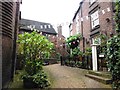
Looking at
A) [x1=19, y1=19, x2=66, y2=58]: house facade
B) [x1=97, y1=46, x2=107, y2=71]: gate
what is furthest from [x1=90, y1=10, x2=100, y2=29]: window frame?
[x1=19, y1=19, x2=66, y2=58]: house facade

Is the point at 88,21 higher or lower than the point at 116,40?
higher

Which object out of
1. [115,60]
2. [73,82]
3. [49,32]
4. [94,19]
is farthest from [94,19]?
[49,32]

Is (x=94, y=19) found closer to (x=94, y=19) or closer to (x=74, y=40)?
(x=94, y=19)

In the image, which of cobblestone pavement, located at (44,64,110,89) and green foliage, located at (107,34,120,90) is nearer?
green foliage, located at (107,34,120,90)

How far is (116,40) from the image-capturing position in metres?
6.22

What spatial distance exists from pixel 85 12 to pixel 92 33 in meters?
3.77

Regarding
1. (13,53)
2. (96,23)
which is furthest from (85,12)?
(13,53)

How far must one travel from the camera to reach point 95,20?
15.4 m

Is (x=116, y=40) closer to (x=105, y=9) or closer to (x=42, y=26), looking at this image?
(x=105, y=9)

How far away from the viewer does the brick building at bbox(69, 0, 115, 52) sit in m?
12.7

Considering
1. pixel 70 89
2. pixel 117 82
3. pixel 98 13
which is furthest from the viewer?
pixel 98 13

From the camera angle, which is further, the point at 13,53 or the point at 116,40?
the point at 13,53

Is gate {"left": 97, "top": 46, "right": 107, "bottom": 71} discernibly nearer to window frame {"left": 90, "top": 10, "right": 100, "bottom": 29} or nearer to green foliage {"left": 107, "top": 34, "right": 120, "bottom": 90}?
green foliage {"left": 107, "top": 34, "right": 120, "bottom": 90}

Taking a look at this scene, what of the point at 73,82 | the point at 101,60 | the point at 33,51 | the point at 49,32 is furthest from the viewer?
the point at 49,32
